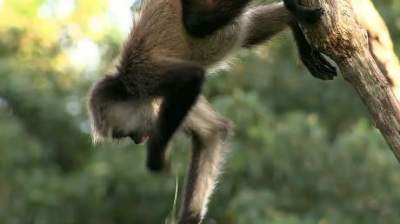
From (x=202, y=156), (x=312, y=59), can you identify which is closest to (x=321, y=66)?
(x=312, y=59)

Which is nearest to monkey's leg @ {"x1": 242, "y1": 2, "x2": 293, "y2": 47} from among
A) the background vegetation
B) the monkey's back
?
the monkey's back

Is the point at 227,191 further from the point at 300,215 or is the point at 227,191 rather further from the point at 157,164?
the point at 157,164

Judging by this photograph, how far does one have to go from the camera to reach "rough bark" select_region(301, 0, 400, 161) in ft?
15.5

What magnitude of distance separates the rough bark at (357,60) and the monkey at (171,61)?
0.36 metres

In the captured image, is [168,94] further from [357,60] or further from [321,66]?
[357,60]

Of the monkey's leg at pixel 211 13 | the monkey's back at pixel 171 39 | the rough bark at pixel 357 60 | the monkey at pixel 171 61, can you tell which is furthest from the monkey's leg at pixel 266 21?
the rough bark at pixel 357 60

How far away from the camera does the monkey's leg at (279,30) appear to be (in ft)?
18.7

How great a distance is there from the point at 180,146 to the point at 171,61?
6724 mm

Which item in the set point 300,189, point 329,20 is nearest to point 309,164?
point 300,189

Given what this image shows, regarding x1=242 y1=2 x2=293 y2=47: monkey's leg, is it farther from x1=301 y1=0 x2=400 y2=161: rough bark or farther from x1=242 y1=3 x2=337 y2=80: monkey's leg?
x1=301 y1=0 x2=400 y2=161: rough bark

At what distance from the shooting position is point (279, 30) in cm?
588

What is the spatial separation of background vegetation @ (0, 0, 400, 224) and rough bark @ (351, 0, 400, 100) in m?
4.09

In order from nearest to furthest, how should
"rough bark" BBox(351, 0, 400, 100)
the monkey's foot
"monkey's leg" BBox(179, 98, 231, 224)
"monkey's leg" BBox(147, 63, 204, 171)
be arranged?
"rough bark" BBox(351, 0, 400, 100) → "monkey's leg" BBox(147, 63, 204, 171) → the monkey's foot → "monkey's leg" BBox(179, 98, 231, 224)

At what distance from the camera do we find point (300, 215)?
39.0 feet
